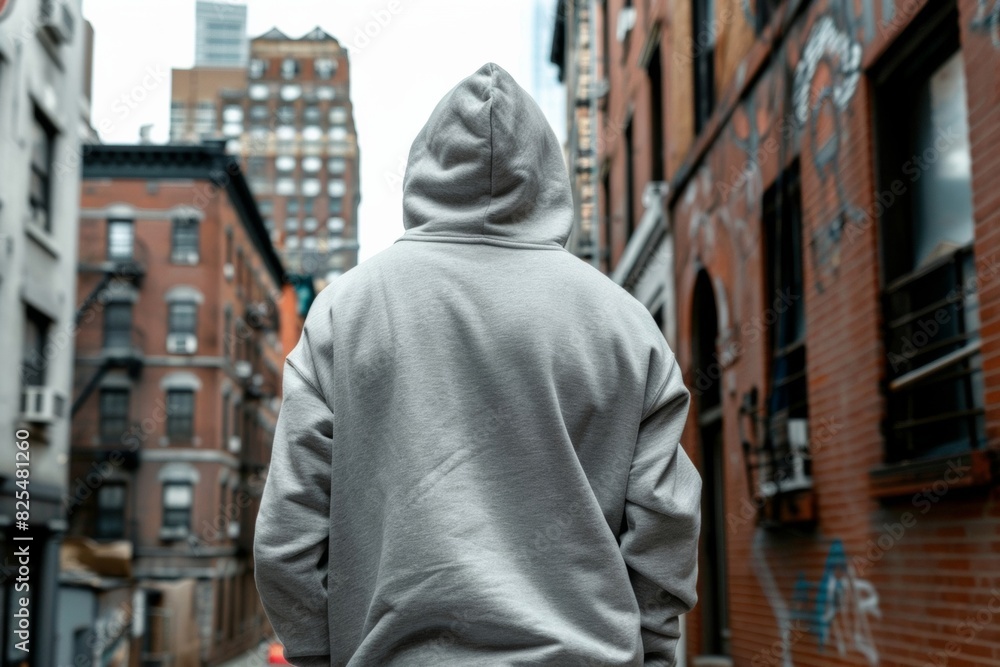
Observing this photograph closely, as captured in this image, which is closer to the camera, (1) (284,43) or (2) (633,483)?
(2) (633,483)

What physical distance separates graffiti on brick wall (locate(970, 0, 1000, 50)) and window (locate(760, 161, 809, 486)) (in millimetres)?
3403

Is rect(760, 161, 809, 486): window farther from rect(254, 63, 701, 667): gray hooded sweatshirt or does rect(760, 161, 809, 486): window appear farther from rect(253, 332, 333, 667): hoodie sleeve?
rect(253, 332, 333, 667): hoodie sleeve

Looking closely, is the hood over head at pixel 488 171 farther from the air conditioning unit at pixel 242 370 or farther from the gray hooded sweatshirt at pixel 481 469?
the air conditioning unit at pixel 242 370

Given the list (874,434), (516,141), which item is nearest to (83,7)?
(874,434)

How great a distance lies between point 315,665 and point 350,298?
70 cm

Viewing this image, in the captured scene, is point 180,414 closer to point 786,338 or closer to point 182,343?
point 182,343

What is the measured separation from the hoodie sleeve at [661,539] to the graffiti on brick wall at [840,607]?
531 centimetres

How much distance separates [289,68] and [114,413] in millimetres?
70254

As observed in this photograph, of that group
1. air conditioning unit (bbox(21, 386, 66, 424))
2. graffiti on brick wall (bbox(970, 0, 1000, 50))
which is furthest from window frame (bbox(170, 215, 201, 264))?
graffiti on brick wall (bbox(970, 0, 1000, 50))

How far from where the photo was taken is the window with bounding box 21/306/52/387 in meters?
19.5

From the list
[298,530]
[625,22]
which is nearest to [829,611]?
[298,530]

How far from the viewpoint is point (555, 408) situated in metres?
2.29

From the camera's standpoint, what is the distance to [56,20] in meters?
19.8

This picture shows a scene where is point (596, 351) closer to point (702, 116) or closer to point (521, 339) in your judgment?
point (521, 339)
